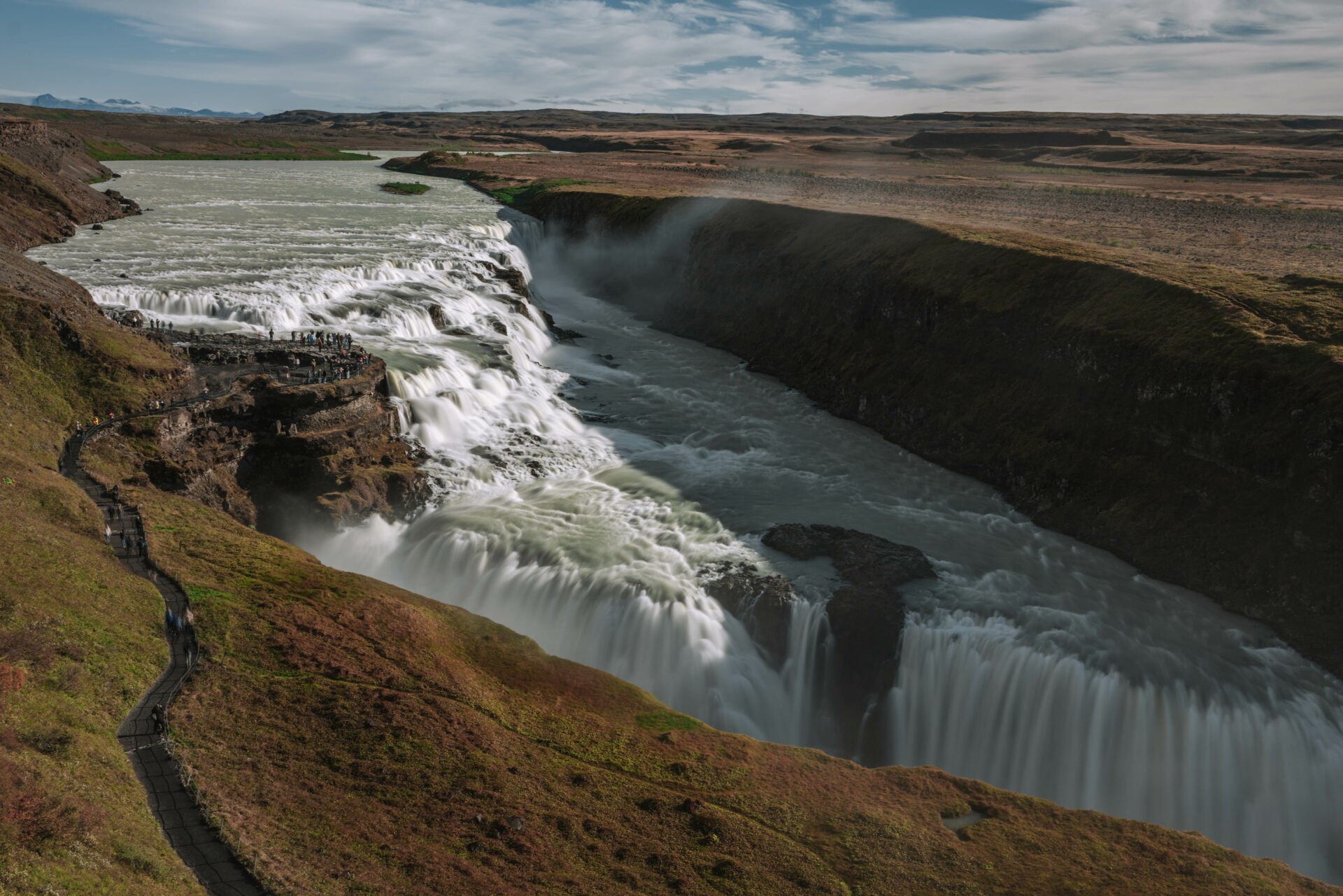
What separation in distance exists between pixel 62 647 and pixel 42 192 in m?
59.1

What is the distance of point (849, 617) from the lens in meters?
24.9

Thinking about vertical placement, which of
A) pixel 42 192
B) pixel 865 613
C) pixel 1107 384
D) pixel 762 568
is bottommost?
pixel 865 613

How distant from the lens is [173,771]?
14688 millimetres

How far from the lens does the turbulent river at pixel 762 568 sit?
21.7 meters

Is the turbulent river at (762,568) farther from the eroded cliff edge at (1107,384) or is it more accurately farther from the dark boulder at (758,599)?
the eroded cliff edge at (1107,384)

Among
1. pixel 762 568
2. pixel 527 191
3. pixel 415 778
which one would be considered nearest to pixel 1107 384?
pixel 762 568

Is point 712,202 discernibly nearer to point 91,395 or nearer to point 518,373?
point 518,373

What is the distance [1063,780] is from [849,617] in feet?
22.3

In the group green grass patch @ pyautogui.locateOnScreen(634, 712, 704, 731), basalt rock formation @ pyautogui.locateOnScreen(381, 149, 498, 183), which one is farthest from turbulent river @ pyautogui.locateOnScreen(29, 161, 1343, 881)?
basalt rock formation @ pyautogui.locateOnScreen(381, 149, 498, 183)

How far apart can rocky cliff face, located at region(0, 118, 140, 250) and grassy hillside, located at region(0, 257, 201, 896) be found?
90.8 feet

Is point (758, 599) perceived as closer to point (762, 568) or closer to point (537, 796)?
point (762, 568)

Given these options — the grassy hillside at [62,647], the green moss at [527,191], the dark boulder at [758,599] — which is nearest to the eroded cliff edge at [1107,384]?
the dark boulder at [758,599]

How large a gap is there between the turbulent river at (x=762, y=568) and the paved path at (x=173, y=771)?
9.73m

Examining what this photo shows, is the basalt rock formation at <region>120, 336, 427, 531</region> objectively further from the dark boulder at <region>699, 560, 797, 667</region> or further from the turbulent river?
the dark boulder at <region>699, 560, 797, 667</region>
